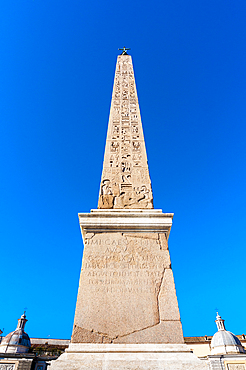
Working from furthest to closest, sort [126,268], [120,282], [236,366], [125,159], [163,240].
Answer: [236,366] → [125,159] → [163,240] → [126,268] → [120,282]

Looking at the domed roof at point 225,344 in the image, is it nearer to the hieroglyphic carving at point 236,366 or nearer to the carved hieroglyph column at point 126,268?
the hieroglyphic carving at point 236,366

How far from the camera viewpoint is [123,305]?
3174 mm

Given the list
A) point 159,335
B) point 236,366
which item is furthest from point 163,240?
point 236,366

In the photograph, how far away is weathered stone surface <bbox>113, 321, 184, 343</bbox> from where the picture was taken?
116 inches

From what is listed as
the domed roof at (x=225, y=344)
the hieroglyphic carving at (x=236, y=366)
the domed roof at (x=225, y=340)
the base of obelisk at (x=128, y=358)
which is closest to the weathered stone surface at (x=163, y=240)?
the base of obelisk at (x=128, y=358)

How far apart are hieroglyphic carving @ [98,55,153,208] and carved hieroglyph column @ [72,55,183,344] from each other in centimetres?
2

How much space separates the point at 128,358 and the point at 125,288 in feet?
2.54

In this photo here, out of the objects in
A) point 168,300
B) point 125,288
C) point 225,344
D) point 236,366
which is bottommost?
point 168,300

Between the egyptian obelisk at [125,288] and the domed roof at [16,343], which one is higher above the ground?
the domed roof at [16,343]

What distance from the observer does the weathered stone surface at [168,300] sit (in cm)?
314

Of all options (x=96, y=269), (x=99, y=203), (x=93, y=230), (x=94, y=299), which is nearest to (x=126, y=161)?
(x=99, y=203)

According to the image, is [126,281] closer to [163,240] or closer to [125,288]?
[125,288]

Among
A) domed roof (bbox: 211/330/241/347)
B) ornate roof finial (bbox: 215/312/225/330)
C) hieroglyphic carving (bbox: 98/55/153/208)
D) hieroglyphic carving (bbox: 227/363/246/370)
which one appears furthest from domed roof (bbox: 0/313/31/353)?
hieroglyphic carving (bbox: 98/55/153/208)

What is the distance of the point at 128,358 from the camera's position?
106 inches
